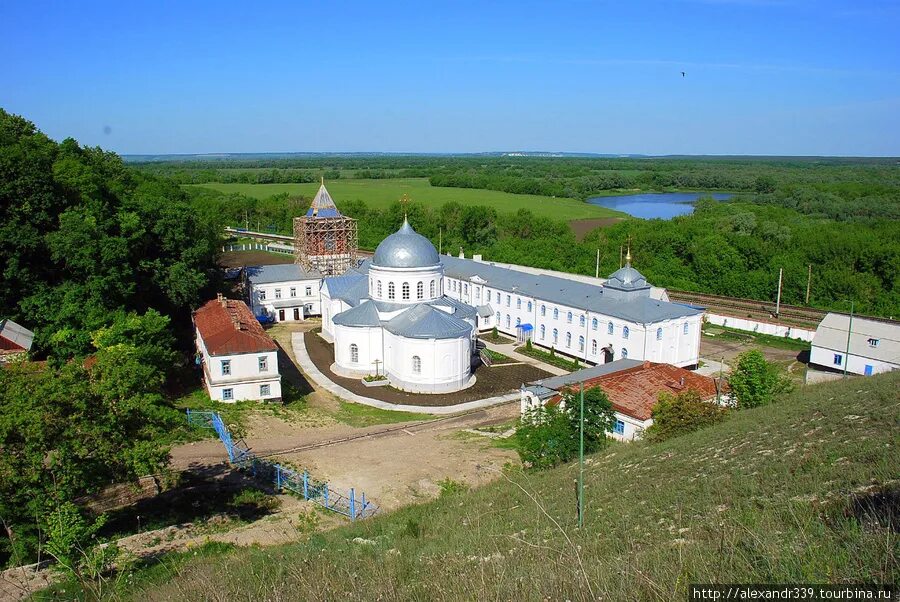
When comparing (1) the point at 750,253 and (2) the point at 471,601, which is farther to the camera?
(1) the point at 750,253

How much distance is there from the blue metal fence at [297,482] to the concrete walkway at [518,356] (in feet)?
59.4

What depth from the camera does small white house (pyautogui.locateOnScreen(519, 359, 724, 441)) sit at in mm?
24500

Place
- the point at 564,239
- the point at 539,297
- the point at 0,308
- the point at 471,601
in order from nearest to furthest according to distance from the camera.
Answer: the point at 471,601, the point at 0,308, the point at 539,297, the point at 564,239

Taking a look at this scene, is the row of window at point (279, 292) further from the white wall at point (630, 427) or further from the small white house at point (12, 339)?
the white wall at point (630, 427)

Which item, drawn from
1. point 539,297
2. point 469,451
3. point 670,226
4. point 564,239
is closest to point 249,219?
point 564,239

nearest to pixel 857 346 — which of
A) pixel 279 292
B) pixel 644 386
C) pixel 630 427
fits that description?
pixel 644 386

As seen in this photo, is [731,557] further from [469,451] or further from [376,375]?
[376,375]

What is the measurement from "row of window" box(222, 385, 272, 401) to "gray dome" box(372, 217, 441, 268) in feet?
33.0

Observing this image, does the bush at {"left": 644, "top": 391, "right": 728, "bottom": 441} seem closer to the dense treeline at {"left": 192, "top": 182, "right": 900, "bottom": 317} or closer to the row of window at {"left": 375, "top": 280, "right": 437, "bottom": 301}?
the row of window at {"left": 375, "top": 280, "right": 437, "bottom": 301}

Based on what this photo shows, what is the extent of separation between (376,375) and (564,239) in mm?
39830

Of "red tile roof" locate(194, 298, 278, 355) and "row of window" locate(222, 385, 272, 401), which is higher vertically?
"red tile roof" locate(194, 298, 278, 355)

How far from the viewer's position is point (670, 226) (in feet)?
232

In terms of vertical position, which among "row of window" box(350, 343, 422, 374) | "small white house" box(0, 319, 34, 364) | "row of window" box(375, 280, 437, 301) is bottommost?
"row of window" box(350, 343, 422, 374)

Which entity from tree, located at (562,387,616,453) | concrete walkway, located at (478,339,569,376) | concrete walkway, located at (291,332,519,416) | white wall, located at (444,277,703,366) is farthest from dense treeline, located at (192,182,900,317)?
tree, located at (562,387,616,453)
